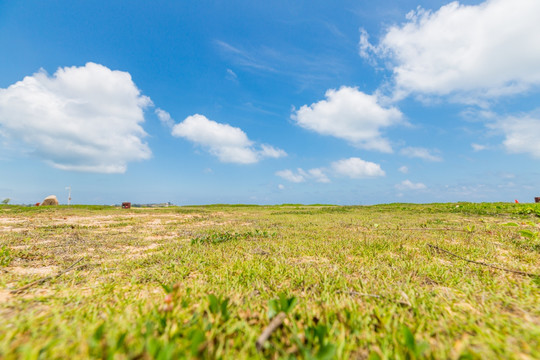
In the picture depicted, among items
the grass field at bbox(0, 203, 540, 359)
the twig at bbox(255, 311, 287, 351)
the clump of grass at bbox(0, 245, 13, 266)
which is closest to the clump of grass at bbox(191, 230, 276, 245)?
the grass field at bbox(0, 203, 540, 359)

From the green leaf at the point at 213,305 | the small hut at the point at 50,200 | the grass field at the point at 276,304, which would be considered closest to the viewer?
the grass field at the point at 276,304

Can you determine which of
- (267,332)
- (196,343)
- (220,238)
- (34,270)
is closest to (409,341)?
(267,332)

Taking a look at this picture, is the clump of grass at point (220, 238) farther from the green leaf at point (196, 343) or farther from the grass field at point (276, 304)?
the green leaf at point (196, 343)

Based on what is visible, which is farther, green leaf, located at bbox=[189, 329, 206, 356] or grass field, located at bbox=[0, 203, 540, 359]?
grass field, located at bbox=[0, 203, 540, 359]

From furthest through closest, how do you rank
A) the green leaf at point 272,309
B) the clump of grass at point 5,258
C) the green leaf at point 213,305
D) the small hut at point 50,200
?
the small hut at point 50,200
the clump of grass at point 5,258
the green leaf at point 213,305
the green leaf at point 272,309

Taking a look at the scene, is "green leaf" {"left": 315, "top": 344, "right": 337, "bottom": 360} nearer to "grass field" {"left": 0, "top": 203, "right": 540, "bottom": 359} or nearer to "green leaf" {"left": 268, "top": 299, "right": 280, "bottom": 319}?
"grass field" {"left": 0, "top": 203, "right": 540, "bottom": 359}

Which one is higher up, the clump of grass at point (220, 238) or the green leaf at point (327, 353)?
the green leaf at point (327, 353)

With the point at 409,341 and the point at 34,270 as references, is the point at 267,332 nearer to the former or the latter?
the point at 409,341

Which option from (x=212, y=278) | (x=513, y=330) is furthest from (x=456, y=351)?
(x=212, y=278)

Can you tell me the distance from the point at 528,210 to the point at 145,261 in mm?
17548

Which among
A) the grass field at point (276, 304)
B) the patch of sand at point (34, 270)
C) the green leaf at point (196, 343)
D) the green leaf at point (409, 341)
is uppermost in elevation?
the green leaf at point (196, 343)

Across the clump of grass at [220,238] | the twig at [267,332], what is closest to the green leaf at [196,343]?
the twig at [267,332]

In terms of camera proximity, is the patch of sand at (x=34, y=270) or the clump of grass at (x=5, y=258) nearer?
the patch of sand at (x=34, y=270)

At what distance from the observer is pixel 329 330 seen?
63.0 inches
